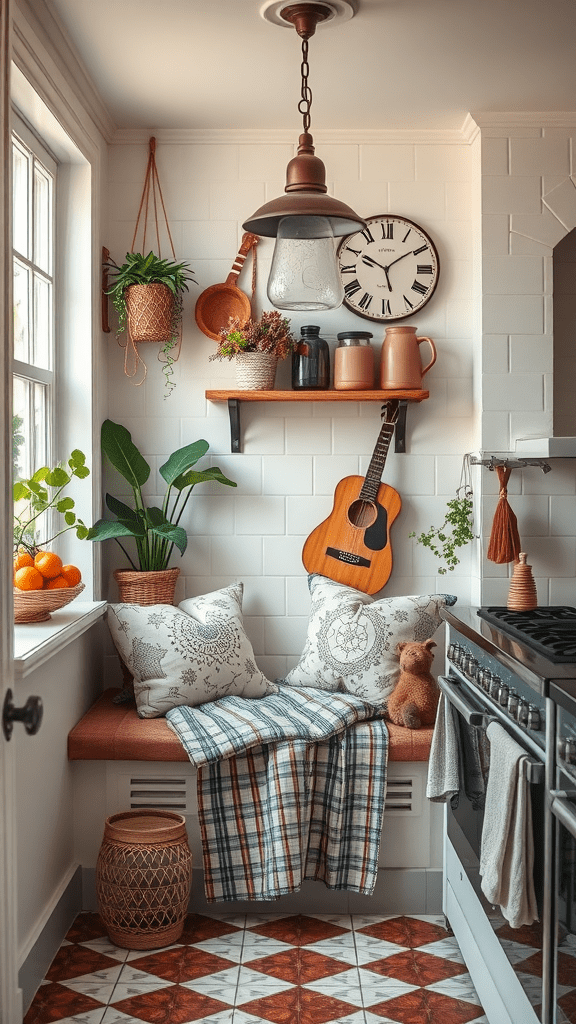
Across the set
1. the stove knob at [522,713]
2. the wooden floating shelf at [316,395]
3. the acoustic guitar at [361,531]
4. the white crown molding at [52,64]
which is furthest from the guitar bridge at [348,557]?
the white crown molding at [52,64]

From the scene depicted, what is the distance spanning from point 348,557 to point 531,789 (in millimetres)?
1809

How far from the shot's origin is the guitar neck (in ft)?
11.9

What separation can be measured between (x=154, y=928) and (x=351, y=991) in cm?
63

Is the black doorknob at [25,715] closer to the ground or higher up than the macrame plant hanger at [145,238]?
closer to the ground

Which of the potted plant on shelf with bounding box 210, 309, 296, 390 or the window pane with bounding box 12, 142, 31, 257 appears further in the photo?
the potted plant on shelf with bounding box 210, 309, 296, 390

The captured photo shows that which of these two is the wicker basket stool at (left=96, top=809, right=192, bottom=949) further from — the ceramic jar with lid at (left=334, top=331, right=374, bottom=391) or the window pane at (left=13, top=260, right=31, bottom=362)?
the ceramic jar with lid at (left=334, top=331, right=374, bottom=391)

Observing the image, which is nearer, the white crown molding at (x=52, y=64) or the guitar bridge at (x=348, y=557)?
the white crown molding at (x=52, y=64)

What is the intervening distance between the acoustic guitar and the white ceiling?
1.09m

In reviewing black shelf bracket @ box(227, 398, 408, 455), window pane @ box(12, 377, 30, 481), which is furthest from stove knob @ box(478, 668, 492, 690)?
window pane @ box(12, 377, 30, 481)

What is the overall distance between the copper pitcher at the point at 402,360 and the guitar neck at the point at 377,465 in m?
A: 0.18

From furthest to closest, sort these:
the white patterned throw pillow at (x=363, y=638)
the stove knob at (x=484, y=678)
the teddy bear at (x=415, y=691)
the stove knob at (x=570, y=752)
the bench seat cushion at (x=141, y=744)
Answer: the white patterned throw pillow at (x=363, y=638) → the teddy bear at (x=415, y=691) → the bench seat cushion at (x=141, y=744) → the stove knob at (x=484, y=678) → the stove knob at (x=570, y=752)

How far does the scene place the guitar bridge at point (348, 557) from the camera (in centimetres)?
367

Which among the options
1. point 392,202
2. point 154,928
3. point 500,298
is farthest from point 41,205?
point 154,928

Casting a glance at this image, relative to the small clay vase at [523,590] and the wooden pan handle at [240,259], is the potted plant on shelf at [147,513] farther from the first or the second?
the small clay vase at [523,590]
